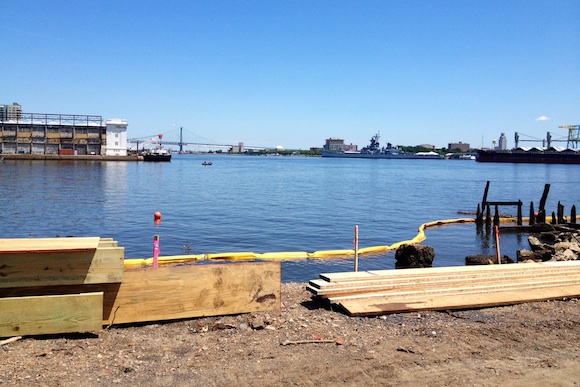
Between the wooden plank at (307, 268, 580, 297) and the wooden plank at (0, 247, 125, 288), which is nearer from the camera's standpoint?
the wooden plank at (0, 247, 125, 288)

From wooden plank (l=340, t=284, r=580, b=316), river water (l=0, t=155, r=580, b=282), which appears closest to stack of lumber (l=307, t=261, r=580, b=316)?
wooden plank (l=340, t=284, r=580, b=316)

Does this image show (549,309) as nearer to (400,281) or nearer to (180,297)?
(400,281)

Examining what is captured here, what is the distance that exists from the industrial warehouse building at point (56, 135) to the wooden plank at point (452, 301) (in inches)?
5136

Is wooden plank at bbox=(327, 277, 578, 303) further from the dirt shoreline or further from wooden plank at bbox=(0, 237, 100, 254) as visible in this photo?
wooden plank at bbox=(0, 237, 100, 254)

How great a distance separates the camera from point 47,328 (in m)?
7.36

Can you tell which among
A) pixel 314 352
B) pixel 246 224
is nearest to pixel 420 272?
pixel 314 352

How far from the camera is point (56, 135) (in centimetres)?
12725

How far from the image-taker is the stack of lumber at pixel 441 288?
9398 mm

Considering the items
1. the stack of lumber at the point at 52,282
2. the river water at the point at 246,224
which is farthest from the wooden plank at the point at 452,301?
the river water at the point at 246,224

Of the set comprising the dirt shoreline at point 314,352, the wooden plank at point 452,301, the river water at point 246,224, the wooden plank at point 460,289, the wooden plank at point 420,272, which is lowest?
the river water at point 246,224

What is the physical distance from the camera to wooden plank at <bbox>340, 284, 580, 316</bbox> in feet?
29.7

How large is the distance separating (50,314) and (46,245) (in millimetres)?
1030

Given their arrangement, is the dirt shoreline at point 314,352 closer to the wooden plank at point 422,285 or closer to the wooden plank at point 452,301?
the wooden plank at point 452,301

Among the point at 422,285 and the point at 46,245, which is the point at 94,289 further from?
the point at 422,285
